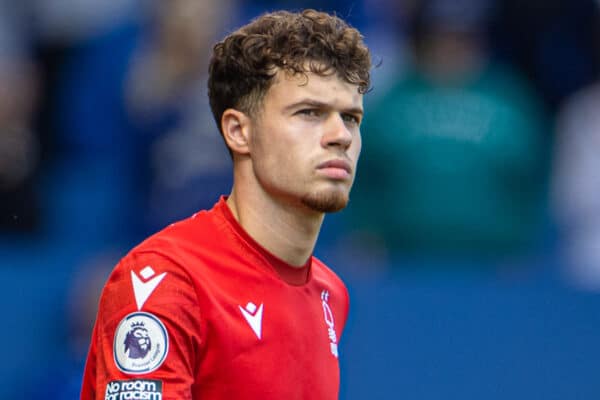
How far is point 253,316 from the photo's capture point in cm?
402

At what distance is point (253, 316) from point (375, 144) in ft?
11.9

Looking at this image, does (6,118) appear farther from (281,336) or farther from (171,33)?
(281,336)

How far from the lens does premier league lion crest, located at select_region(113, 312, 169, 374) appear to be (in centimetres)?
370

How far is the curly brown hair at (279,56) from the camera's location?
422cm

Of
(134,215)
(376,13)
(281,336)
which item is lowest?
(281,336)

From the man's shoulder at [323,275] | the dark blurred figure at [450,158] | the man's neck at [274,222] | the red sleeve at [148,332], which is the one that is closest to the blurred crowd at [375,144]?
the dark blurred figure at [450,158]

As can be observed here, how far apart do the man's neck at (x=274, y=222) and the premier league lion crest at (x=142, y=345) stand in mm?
665

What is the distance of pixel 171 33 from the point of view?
757 cm

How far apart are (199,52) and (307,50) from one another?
3.49 meters

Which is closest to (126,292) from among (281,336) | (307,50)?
(281,336)

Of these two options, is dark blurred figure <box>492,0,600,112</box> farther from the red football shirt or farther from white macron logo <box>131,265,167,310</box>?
white macron logo <box>131,265,167,310</box>

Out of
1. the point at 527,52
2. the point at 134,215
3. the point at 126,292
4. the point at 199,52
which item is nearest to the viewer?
the point at 126,292

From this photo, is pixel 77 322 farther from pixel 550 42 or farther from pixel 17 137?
pixel 550 42

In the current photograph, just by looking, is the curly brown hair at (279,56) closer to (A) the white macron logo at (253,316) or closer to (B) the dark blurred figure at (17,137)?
(A) the white macron logo at (253,316)
